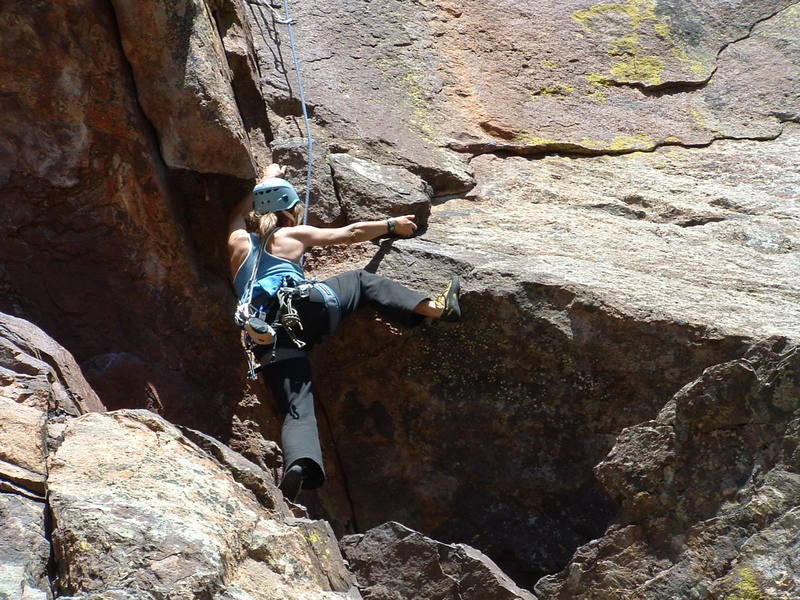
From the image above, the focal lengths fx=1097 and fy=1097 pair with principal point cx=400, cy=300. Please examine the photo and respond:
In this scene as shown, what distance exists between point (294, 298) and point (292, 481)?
950mm

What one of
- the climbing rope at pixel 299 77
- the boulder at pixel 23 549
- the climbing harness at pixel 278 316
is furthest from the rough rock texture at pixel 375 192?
the boulder at pixel 23 549

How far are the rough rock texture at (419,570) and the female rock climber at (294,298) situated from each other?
55cm

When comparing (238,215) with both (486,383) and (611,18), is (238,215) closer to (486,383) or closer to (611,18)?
(486,383)

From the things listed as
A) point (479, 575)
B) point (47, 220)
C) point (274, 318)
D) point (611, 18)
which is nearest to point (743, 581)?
point (479, 575)

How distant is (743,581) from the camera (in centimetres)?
411

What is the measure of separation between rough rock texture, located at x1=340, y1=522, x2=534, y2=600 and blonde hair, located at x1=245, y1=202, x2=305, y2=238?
1.83 m

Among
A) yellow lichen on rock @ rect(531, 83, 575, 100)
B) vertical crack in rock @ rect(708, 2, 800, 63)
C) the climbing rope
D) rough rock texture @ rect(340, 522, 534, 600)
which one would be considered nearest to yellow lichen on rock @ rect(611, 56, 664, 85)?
yellow lichen on rock @ rect(531, 83, 575, 100)

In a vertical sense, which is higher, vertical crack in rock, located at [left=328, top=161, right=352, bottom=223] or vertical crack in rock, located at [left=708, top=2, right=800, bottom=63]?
vertical crack in rock, located at [left=708, top=2, right=800, bottom=63]

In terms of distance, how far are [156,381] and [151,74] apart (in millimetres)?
1707

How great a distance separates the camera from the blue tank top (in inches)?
222

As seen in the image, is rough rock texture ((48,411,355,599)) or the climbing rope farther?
the climbing rope

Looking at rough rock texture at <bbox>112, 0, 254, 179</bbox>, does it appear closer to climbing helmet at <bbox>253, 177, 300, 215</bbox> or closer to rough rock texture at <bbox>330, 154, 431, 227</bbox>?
climbing helmet at <bbox>253, 177, 300, 215</bbox>

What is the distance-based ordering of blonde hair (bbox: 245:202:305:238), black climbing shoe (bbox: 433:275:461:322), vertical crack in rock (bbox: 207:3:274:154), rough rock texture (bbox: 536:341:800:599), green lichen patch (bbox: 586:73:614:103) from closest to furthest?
1. rough rock texture (bbox: 536:341:800:599)
2. black climbing shoe (bbox: 433:275:461:322)
3. blonde hair (bbox: 245:202:305:238)
4. vertical crack in rock (bbox: 207:3:274:154)
5. green lichen patch (bbox: 586:73:614:103)

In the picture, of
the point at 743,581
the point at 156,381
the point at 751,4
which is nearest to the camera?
the point at 743,581
